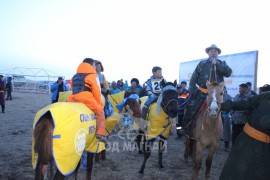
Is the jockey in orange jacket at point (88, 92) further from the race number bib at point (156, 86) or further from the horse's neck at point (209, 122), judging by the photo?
the race number bib at point (156, 86)

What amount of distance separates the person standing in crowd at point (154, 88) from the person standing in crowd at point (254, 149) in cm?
322

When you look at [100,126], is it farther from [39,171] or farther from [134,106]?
[134,106]

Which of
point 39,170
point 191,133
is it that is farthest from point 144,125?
point 39,170

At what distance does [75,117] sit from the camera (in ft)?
10.9

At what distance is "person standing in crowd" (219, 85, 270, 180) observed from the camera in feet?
10.2

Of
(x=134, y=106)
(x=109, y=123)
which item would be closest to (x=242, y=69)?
(x=134, y=106)

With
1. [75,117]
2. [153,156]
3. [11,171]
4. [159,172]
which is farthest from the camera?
[153,156]

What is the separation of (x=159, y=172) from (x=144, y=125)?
136 centimetres

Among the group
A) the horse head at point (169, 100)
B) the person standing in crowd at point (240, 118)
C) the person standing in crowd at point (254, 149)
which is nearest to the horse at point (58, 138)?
the person standing in crowd at point (254, 149)

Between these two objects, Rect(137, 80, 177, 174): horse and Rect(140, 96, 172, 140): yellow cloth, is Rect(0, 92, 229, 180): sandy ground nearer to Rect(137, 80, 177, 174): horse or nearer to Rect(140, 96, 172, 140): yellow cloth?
Rect(137, 80, 177, 174): horse

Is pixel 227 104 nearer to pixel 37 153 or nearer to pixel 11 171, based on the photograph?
pixel 37 153

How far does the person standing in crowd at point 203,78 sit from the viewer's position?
529 centimetres

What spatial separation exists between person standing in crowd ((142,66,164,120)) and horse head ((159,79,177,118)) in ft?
2.03

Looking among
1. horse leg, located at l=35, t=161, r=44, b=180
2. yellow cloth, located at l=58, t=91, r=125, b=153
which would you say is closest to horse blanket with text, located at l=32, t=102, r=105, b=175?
horse leg, located at l=35, t=161, r=44, b=180
